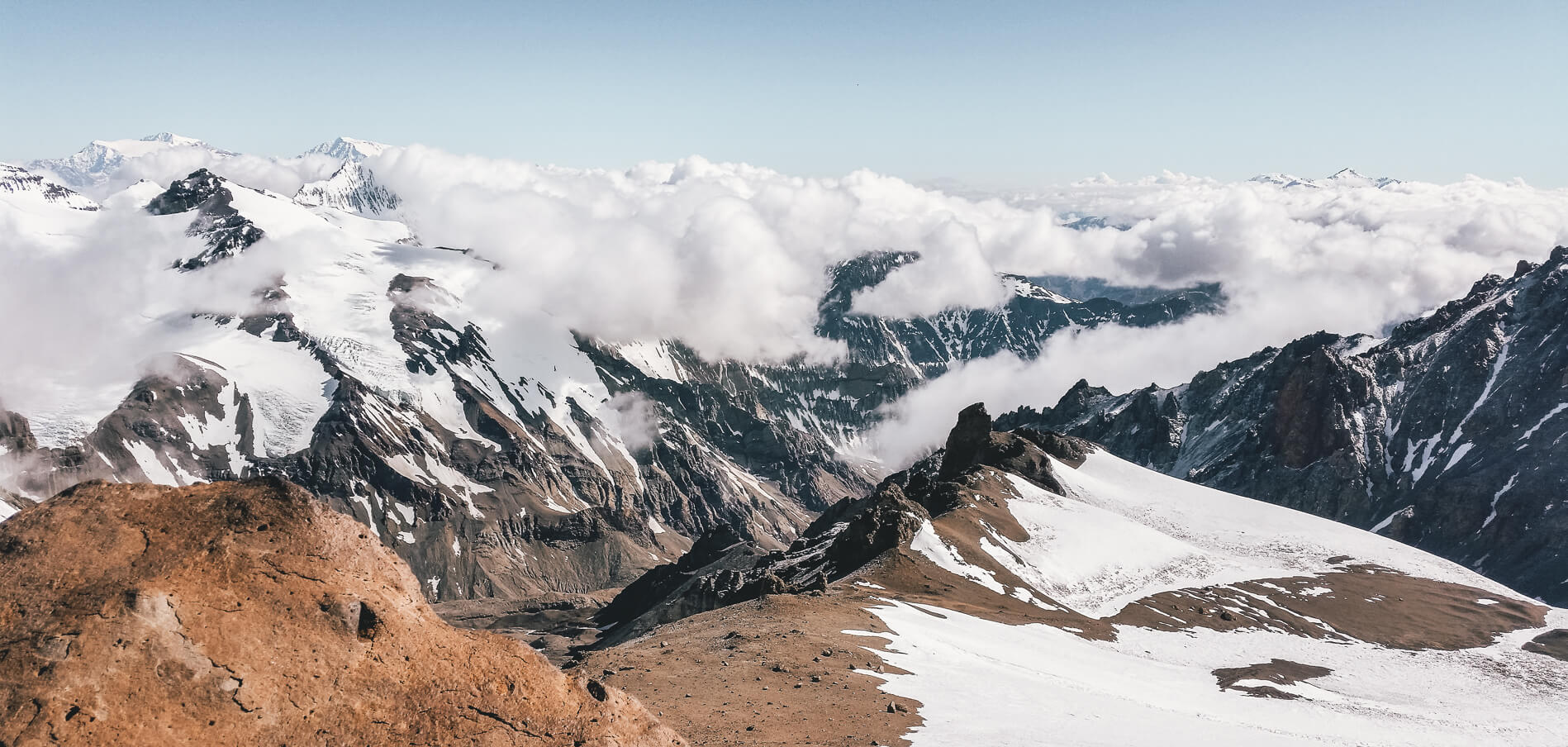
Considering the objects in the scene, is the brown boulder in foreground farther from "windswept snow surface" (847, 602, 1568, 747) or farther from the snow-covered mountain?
"windswept snow surface" (847, 602, 1568, 747)

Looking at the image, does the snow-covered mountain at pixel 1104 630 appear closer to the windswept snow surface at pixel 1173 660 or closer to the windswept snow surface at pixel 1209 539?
the windswept snow surface at pixel 1173 660

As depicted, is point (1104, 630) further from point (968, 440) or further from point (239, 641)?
point (968, 440)

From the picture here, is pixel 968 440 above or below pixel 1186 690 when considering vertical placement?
below

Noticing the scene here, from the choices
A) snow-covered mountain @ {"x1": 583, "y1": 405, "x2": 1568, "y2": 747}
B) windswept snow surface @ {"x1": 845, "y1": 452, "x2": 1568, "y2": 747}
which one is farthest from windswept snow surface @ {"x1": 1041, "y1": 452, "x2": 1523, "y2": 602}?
snow-covered mountain @ {"x1": 583, "y1": 405, "x2": 1568, "y2": 747}

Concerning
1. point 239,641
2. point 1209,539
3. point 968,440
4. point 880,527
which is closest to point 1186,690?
point 880,527

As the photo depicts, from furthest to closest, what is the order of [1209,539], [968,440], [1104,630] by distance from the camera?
[968,440], [1209,539], [1104,630]

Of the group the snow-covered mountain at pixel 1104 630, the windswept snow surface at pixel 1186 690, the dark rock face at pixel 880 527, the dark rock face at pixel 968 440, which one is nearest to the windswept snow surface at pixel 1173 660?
the windswept snow surface at pixel 1186 690
